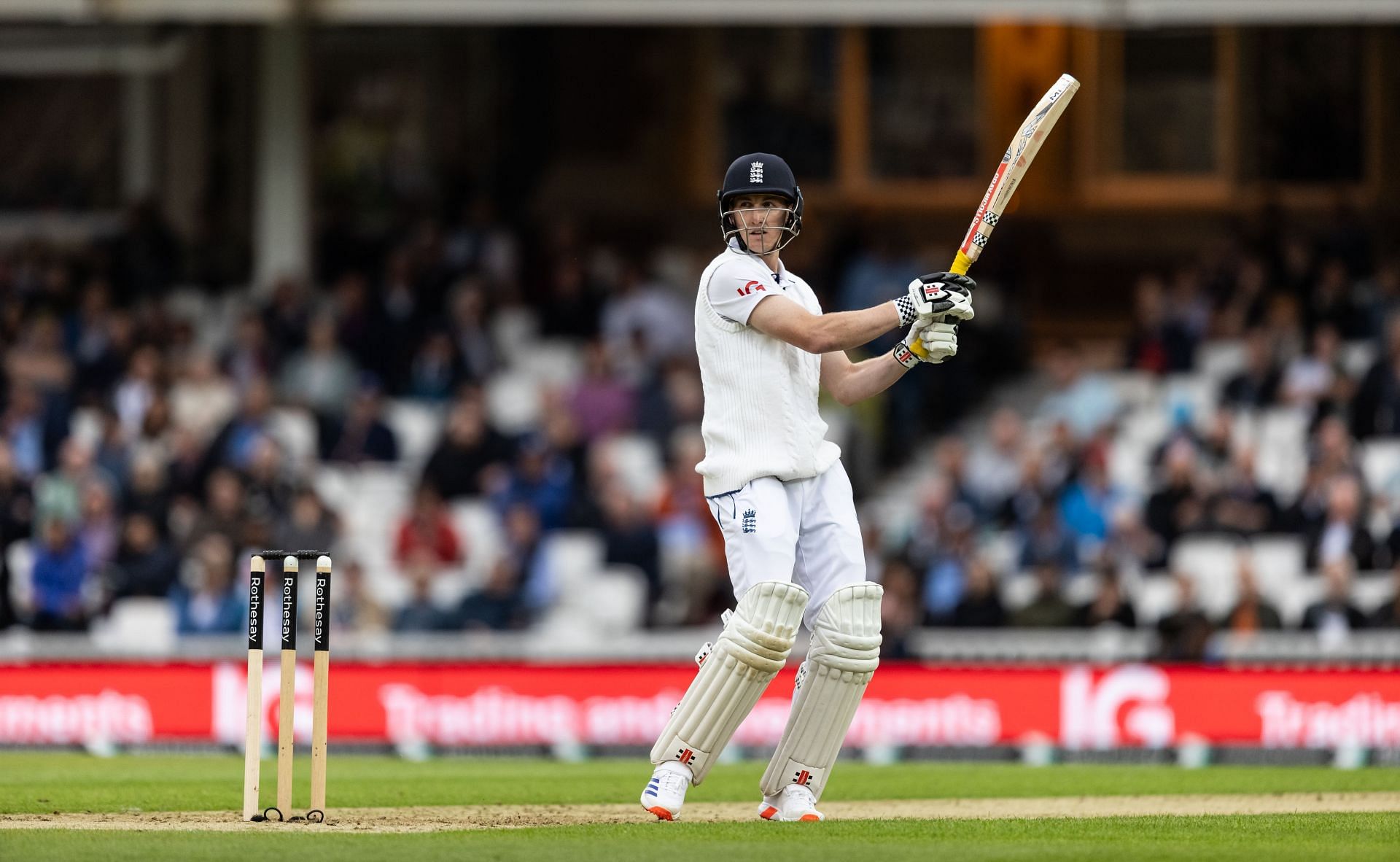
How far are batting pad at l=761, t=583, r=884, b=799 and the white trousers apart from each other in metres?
0.09

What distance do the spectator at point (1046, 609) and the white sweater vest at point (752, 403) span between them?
672 cm

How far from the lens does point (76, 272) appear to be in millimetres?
19203

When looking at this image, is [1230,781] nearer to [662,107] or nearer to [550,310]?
→ [550,310]

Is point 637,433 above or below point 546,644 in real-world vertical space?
above

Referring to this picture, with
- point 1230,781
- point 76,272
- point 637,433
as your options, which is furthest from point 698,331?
point 76,272

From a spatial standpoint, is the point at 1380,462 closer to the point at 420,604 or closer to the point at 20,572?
the point at 420,604

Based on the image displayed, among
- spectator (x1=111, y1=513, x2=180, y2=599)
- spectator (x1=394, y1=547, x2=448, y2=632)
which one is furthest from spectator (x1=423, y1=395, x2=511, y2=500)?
spectator (x1=111, y1=513, x2=180, y2=599)

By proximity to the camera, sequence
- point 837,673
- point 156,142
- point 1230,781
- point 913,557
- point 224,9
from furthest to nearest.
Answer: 1. point 156,142
2. point 224,9
3. point 913,557
4. point 1230,781
5. point 837,673

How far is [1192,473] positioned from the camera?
1494cm

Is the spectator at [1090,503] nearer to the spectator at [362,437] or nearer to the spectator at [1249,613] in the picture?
the spectator at [1249,613]

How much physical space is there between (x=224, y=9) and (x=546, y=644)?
6.20 m

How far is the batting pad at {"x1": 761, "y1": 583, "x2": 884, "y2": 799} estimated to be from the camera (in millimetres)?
7312

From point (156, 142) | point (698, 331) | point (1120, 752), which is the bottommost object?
point (1120, 752)

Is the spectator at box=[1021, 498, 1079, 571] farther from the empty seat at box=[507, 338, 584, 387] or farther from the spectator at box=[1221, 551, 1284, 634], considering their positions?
the empty seat at box=[507, 338, 584, 387]
